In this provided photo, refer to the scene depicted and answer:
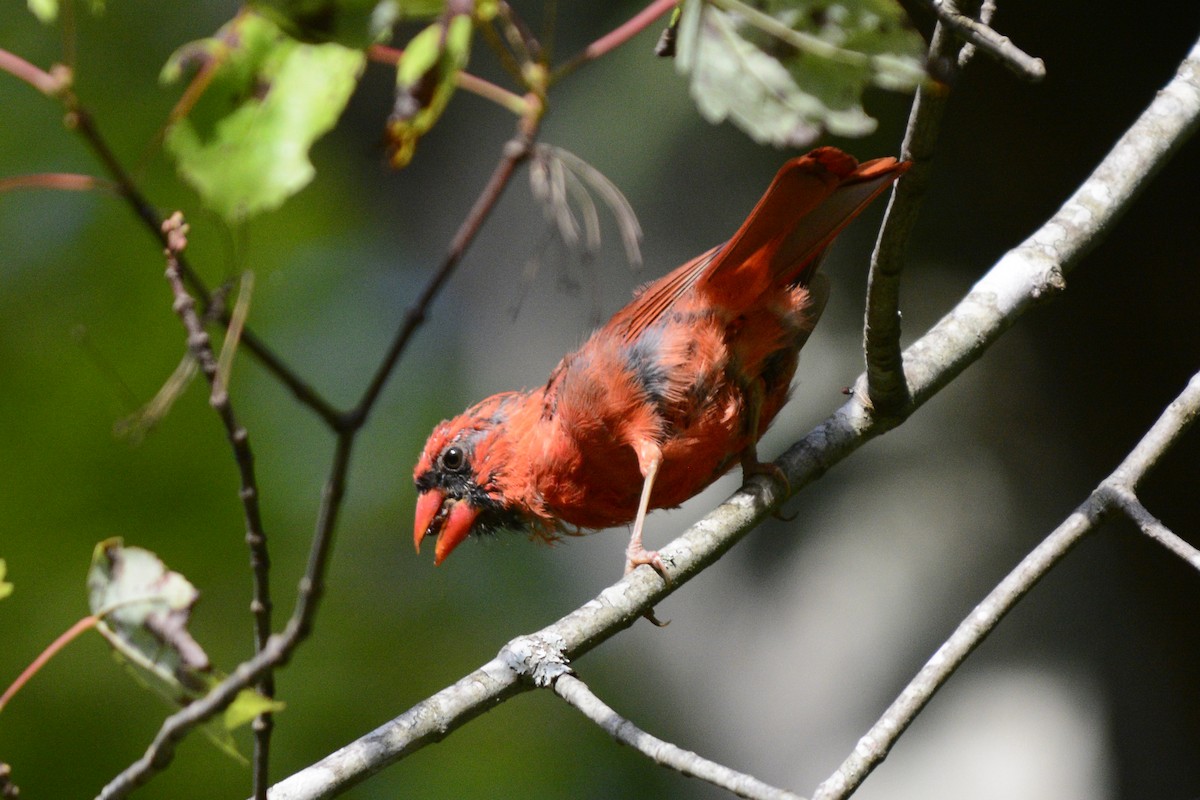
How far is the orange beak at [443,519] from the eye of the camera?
12.7 ft

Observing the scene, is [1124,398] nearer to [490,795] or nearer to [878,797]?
[878,797]

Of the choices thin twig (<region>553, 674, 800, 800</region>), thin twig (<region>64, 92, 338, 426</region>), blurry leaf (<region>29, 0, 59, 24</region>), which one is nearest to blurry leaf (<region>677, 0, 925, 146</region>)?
thin twig (<region>64, 92, 338, 426</region>)

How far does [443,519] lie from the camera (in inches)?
155

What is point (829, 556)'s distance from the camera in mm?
5648

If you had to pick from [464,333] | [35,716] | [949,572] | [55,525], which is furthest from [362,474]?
[949,572]

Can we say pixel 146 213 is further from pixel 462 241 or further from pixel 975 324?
pixel 975 324

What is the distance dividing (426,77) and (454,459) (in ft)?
9.64

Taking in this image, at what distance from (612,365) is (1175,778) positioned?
10.2 feet

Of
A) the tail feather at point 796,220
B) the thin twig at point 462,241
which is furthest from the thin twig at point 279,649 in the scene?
the tail feather at point 796,220

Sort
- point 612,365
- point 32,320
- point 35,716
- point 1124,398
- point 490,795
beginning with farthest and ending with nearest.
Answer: point 490,795 → point 32,320 → point 35,716 → point 1124,398 → point 612,365

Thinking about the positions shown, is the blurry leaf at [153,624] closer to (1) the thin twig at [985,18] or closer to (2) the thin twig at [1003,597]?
(2) the thin twig at [1003,597]

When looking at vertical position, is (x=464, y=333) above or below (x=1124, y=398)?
below

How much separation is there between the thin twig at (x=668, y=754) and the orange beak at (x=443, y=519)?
5.16 ft

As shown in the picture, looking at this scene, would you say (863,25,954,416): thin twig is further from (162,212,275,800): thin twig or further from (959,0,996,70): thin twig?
(162,212,275,800): thin twig
